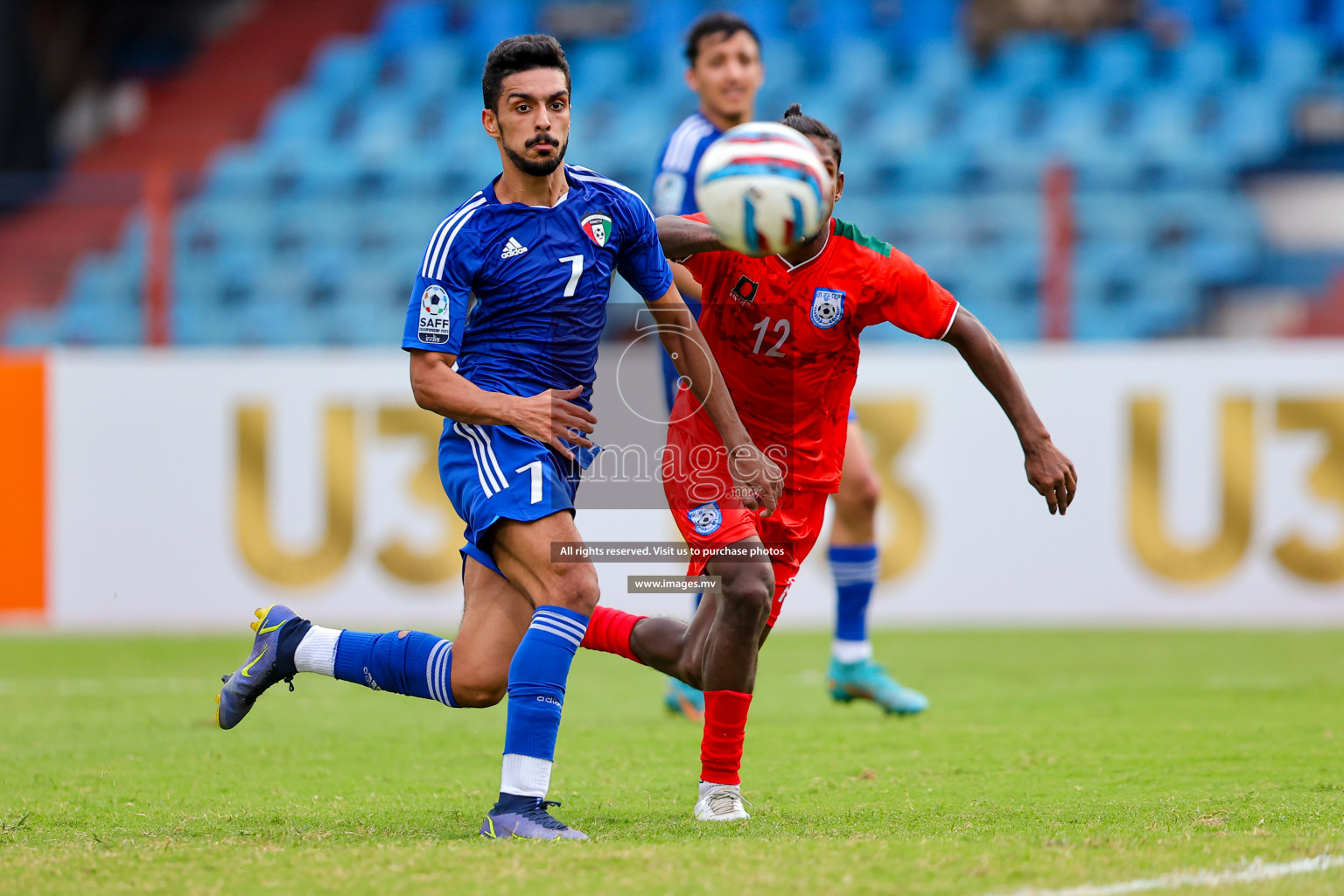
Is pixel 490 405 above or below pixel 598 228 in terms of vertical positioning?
below

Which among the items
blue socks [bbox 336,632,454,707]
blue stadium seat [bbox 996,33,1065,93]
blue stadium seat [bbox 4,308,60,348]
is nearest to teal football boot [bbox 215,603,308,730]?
blue socks [bbox 336,632,454,707]

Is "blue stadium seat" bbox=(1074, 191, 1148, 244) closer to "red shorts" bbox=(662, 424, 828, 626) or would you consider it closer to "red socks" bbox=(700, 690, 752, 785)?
"red shorts" bbox=(662, 424, 828, 626)

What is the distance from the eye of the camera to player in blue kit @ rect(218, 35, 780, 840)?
14.0 feet

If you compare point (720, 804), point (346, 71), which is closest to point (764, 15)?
point (346, 71)

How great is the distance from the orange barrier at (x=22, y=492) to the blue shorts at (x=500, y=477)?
21.6 ft

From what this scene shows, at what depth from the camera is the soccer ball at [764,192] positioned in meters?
4.18

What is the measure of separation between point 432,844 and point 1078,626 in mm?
6734

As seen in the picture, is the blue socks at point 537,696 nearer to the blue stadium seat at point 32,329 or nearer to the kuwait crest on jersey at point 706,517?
the kuwait crest on jersey at point 706,517

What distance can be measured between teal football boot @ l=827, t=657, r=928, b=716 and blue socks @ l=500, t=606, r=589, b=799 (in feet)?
7.86

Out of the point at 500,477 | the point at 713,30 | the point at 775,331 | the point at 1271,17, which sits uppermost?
the point at 1271,17

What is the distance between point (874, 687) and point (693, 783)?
1.57 meters

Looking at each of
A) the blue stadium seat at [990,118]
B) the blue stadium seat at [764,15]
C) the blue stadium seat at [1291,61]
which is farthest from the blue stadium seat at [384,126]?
the blue stadium seat at [1291,61]

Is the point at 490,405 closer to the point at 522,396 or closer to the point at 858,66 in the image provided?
the point at 522,396

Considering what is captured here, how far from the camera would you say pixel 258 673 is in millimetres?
4785
